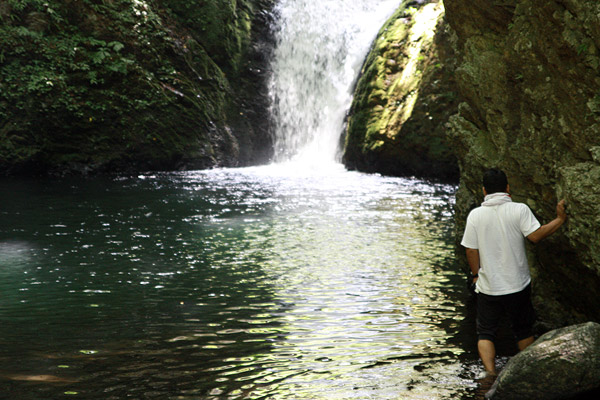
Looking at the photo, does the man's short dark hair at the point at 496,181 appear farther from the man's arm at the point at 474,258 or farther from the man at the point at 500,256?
the man's arm at the point at 474,258

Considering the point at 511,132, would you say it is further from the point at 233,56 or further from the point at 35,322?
the point at 233,56

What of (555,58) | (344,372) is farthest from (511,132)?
(344,372)

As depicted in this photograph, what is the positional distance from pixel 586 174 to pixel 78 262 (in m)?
6.64

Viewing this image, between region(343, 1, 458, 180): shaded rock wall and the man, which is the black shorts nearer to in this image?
the man

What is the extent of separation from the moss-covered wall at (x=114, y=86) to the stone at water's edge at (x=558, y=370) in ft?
62.6

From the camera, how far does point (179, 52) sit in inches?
919

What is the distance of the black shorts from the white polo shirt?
0.21 feet

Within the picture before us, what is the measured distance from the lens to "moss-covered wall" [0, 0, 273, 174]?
63.5ft

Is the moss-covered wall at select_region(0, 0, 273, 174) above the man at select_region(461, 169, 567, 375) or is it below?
above

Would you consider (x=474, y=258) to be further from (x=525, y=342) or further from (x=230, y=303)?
(x=230, y=303)

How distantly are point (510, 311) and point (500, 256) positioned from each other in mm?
445

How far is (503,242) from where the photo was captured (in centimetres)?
414

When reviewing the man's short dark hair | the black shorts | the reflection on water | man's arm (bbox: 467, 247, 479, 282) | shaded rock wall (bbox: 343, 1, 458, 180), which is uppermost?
shaded rock wall (bbox: 343, 1, 458, 180)

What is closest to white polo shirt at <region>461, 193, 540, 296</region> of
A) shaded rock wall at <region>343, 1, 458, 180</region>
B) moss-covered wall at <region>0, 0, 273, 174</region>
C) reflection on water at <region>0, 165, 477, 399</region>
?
reflection on water at <region>0, 165, 477, 399</region>
